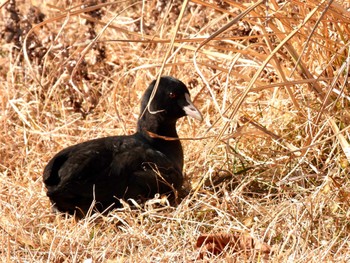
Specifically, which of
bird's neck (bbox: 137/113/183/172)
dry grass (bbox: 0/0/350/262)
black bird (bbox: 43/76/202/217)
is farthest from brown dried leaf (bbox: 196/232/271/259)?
bird's neck (bbox: 137/113/183/172)

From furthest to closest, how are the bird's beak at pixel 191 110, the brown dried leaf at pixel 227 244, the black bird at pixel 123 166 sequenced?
the bird's beak at pixel 191 110 < the black bird at pixel 123 166 < the brown dried leaf at pixel 227 244

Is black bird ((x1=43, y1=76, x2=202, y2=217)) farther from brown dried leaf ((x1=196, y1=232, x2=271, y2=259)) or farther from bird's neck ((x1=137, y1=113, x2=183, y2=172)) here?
brown dried leaf ((x1=196, y1=232, x2=271, y2=259))

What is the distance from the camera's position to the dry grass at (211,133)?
3643 millimetres

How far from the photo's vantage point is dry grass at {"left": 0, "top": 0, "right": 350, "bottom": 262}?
143 inches

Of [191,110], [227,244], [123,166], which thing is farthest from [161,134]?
[227,244]

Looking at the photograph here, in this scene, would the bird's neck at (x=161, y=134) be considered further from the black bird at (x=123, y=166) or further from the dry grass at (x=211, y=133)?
the dry grass at (x=211, y=133)

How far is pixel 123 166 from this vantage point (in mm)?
4148

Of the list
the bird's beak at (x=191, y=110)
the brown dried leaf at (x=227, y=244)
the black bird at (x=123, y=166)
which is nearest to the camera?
the brown dried leaf at (x=227, y=244)

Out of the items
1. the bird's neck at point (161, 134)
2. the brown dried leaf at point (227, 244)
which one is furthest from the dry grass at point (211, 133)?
the bird's neck at point (161, 134)

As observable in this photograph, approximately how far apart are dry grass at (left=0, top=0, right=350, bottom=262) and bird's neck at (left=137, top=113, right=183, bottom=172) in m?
0.15

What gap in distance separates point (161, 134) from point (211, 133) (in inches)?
16.9

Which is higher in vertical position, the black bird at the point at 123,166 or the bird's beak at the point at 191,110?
the bird's beak at the point at 191,110

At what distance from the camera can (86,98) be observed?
5.47 m

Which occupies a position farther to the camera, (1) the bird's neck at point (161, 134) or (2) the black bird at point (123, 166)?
(1) the bird's neck at point (161, 134)
